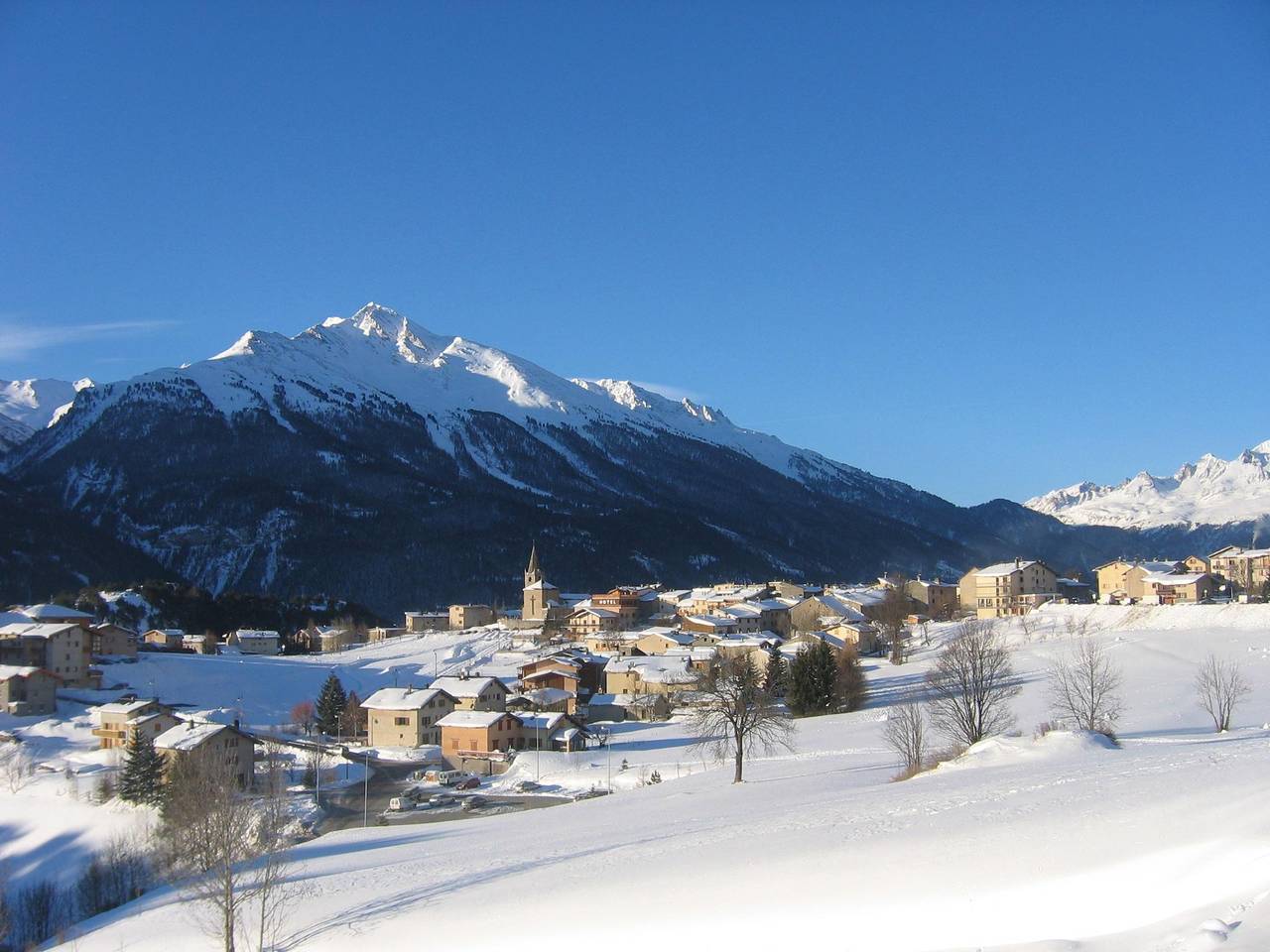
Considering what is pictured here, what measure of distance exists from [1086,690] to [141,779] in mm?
40385

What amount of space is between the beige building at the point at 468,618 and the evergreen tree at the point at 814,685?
198ft

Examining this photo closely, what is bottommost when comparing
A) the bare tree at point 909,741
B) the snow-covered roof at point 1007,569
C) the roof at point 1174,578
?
the bare tree at point 909,741

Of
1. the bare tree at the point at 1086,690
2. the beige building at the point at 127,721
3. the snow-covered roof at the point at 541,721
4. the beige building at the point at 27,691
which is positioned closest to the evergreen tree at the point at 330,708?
the beige building at the point at 127,721

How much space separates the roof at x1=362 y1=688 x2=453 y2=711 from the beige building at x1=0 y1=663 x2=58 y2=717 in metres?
17.8

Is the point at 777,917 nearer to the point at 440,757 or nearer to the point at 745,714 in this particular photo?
the point at 745,714

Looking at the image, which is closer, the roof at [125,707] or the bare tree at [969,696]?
the bare tree at [969,696]

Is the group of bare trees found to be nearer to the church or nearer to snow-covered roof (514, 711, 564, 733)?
snow-covered roof (514, 711, 564, 733)

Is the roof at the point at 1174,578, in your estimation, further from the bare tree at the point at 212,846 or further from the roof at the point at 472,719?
the bare tree at the point at 212,846

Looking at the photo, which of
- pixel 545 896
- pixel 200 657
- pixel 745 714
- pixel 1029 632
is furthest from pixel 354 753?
pixel 1029 632

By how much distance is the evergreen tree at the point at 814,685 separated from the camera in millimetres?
61656

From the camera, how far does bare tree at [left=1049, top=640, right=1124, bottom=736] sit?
4381cm

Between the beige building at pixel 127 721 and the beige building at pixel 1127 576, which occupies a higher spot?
the beige building at pixel 1127 576

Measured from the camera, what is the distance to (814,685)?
62.0m

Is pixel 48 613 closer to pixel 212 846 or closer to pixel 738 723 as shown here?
pixel 738 723
